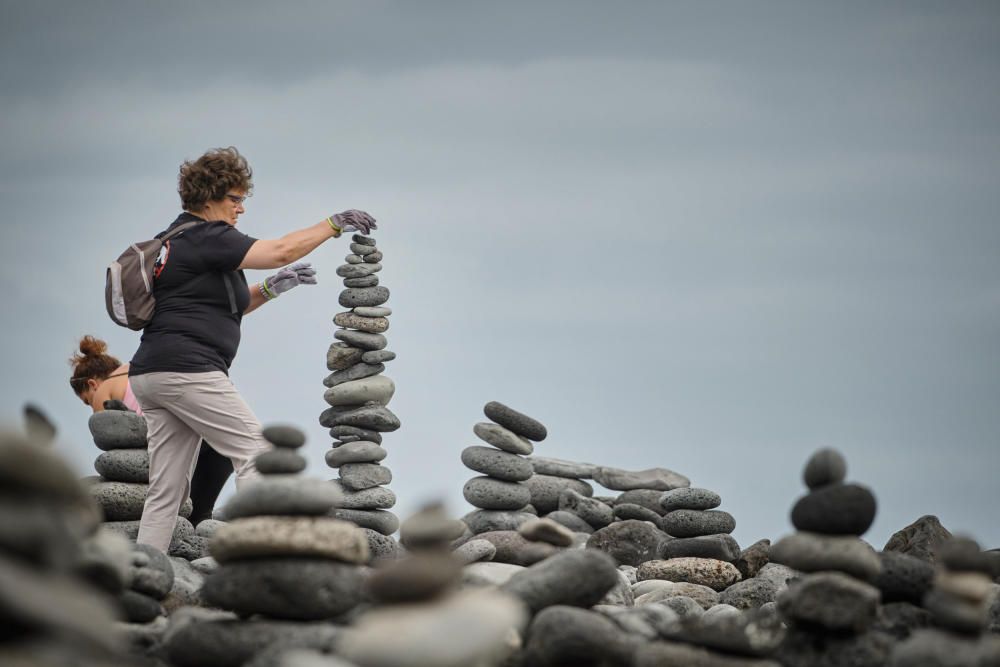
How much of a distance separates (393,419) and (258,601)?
7130 mm

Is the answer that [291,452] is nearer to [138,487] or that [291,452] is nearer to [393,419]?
[138,487]

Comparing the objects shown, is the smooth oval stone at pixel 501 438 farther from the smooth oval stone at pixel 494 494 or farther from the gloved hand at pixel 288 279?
the gloved hand at pixel 288 279

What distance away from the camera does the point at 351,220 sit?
9516 millimetres

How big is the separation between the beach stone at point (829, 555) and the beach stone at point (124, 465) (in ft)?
19.0

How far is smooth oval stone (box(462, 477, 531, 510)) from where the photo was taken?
39.7 feet

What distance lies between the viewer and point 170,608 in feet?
26.5

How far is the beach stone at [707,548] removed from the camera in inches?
438

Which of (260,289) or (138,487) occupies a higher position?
(260,289)

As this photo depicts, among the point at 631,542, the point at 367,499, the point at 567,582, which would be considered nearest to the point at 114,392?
the point at 367,499

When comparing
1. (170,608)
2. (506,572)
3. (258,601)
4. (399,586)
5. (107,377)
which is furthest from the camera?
(107,377)

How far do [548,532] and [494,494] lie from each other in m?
4.68

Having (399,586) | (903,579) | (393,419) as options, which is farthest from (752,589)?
(399,586)

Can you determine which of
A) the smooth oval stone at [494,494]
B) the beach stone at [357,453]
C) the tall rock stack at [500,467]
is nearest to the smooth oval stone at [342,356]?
the beach stone at [357,453]

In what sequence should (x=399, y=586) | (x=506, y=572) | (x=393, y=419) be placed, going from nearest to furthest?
(x=399, y=586)
(x=506, y=572)
(x=393, y=419)
